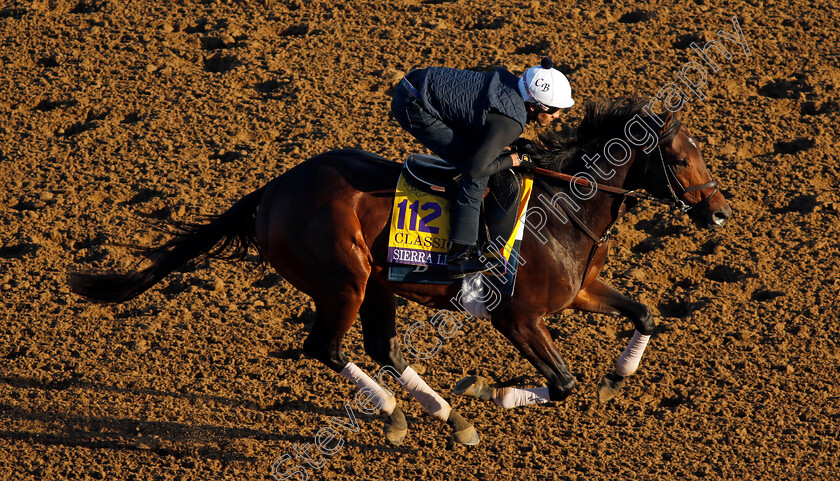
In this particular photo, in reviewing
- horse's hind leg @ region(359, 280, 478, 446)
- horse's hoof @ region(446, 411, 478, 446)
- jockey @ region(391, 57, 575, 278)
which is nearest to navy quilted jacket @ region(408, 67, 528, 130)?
jockey @ region(391, 57, 575, 278)

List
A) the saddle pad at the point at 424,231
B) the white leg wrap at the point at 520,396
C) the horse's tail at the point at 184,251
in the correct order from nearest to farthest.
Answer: the saddle pad at the point at 424,231, the white leg wrap at the point at 520,396, the horse's tail at the point at 184,251

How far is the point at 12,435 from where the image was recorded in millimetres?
6309

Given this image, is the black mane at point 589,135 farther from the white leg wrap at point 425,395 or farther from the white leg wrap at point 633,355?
the white leg wrap at point 425,395

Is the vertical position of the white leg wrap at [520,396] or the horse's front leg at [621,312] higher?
the horse's front leg at [621,312]

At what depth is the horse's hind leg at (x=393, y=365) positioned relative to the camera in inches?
246

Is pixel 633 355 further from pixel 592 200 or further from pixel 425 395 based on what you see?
pixel 425 395

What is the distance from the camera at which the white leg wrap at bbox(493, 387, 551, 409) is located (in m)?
6.20

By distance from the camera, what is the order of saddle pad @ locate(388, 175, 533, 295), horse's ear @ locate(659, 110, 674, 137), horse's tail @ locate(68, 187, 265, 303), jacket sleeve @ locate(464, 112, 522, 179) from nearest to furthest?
jacket sleeve @ locate(464, 112, 522, 179) → horse's ear @ locate(659, 110, 674, 137) → saddle pad @ locate(388, 175, 533, 295) → horse's tail @ locate(68, 187, 265, 303)

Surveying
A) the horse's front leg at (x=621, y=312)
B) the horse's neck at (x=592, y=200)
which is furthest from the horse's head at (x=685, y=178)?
the horse's front leg at (x=621, y=312)

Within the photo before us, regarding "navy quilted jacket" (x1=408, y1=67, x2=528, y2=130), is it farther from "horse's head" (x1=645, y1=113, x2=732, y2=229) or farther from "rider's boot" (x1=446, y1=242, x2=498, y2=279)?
"horse's head" (x1=645, y1=113, x2=732, y2=229)

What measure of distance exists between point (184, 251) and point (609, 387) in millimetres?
3011

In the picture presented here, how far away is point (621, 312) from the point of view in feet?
21.2

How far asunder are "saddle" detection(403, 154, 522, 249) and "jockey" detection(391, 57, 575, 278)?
0.31 ft

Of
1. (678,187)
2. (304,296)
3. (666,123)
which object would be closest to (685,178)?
(678,187)
